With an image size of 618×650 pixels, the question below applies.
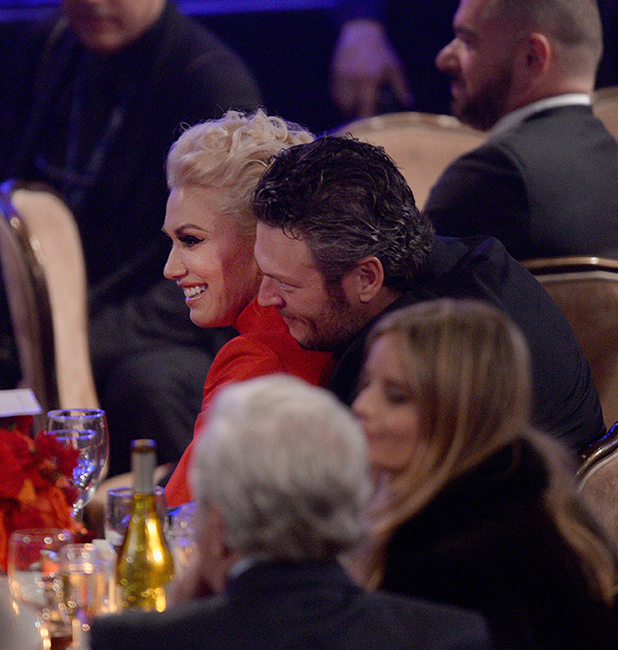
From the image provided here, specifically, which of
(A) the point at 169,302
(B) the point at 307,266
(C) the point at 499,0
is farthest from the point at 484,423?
(A) the point at 169,302

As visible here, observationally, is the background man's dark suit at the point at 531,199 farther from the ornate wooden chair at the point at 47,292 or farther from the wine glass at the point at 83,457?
the wine glass at the point at 83,457

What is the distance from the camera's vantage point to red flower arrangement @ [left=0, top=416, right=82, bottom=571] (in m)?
1.34

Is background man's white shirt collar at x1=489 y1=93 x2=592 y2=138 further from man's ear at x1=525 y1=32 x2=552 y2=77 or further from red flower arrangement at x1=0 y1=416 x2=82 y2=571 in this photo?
red flower arrangement at x1=0 y1=416 x2=82 y2=571

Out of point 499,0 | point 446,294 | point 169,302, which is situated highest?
point 499,0

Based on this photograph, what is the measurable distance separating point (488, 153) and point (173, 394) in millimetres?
1266

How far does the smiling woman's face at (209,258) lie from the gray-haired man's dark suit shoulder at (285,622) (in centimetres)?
120

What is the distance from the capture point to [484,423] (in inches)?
42.3

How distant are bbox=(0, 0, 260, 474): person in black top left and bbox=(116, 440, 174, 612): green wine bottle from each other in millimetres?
1977

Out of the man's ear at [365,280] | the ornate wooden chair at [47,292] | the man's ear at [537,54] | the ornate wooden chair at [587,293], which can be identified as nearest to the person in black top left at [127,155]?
the ornate wooden chair at [47,292]

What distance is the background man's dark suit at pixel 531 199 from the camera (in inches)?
105

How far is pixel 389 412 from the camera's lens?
1.11 metres

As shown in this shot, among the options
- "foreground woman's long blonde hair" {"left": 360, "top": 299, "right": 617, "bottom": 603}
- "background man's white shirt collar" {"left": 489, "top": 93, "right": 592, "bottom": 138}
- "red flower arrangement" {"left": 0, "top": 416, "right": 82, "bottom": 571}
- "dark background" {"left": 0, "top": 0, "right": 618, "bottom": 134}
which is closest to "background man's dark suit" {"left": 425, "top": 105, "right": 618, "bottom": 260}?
"background man's white shirt collar" {"left": 489, "top": 93, "right": 592, "bottom": 138}

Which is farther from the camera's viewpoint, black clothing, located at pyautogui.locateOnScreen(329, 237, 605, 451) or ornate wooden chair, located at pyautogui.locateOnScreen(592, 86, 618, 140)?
ornate wooden chair, located at pyautogui.locateOnScreen(592, 86, 618, 140)

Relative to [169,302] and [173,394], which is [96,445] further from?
[169,302]
